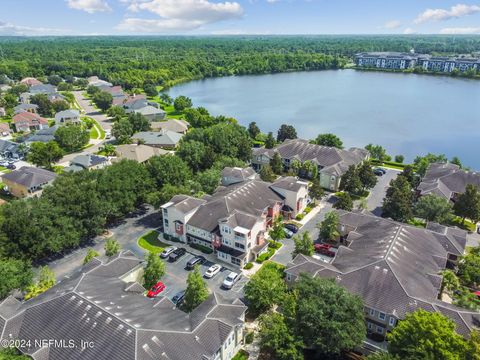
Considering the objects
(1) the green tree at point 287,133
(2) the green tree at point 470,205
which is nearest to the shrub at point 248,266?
(2) the green tree at point 470,205

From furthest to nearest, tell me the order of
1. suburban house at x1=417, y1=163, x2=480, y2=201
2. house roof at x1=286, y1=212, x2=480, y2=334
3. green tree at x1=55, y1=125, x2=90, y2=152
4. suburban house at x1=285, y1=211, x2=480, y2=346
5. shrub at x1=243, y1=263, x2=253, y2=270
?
green tree at x1=55, y1=125, x2=90, y2=152 < suburban house at x1=417, y1=163, x2=480, y2=201 < shrub at x1=243, y1=263, x2=253, y2=270 < house roof at x1=286, y1=212, x2=480, y2=334 < suburban house at x1=285, y1=211, x2=480, y2=346

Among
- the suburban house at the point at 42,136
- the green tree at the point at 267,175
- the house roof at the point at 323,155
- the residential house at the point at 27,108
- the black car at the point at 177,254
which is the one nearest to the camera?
the black car at the point at 177,254

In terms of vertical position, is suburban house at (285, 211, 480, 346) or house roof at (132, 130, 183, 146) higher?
house roof at (132, 130, 183, 146)

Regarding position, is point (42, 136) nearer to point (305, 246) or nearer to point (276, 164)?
point (276, 164)

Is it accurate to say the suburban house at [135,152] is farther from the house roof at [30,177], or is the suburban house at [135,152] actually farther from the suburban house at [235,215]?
the suburban house at [235,215]

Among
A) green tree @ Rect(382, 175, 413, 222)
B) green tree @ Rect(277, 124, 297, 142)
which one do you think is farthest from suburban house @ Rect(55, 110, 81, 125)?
green tree @ Rect(382, 175, 413, 222)

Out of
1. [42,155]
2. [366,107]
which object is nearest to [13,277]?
[42,155]

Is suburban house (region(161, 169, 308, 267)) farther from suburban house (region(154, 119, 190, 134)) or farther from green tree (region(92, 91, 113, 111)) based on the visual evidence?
green tree (region(92, 91, 113, 111))

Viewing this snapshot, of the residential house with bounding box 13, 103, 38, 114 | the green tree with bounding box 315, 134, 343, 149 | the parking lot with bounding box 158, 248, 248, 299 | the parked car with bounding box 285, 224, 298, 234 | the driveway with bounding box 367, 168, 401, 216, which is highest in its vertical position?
the residential house with bounding box 13, 103, 38, 114
